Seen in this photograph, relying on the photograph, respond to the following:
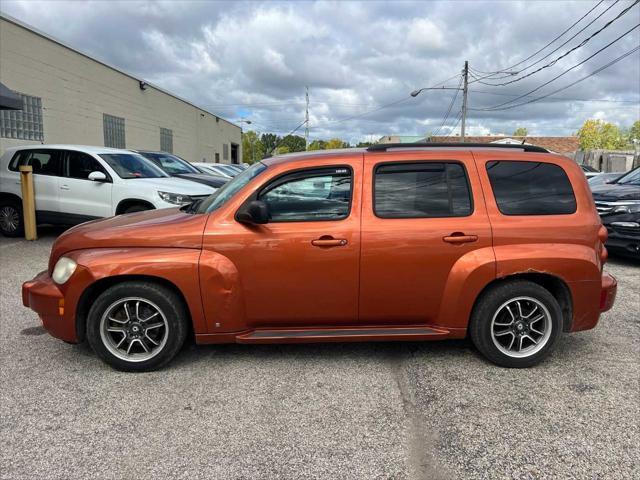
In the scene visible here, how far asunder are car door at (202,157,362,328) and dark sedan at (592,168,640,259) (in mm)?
5883

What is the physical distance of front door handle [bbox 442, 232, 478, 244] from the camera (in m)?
3.71

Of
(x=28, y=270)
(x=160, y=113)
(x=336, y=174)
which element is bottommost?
(x=28, y=270)

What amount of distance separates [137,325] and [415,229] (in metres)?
2.25

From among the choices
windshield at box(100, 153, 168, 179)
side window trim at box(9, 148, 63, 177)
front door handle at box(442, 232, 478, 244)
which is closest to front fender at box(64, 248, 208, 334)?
front door handle at box(442, 232, 478, 244)

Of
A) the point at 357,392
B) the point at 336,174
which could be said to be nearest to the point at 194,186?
the point at 336,174

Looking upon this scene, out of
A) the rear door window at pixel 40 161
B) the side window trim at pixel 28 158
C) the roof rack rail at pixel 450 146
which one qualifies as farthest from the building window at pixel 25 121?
the roof rack rail at pixel 450 146

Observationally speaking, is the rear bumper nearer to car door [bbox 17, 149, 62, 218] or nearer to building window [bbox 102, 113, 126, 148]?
car door [bbox 17, 149, 62, 218]

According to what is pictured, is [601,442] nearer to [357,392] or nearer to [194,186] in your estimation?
[357,392]

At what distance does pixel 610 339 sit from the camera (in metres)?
4.57

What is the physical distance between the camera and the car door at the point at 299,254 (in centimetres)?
367

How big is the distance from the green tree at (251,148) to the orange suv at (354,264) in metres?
73.8

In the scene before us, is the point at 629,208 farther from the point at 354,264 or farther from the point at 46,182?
the point at 46,182

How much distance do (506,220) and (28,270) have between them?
258 inches

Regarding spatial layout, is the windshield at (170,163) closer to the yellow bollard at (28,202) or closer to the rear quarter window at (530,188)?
the yellow bollard at (28,202)
